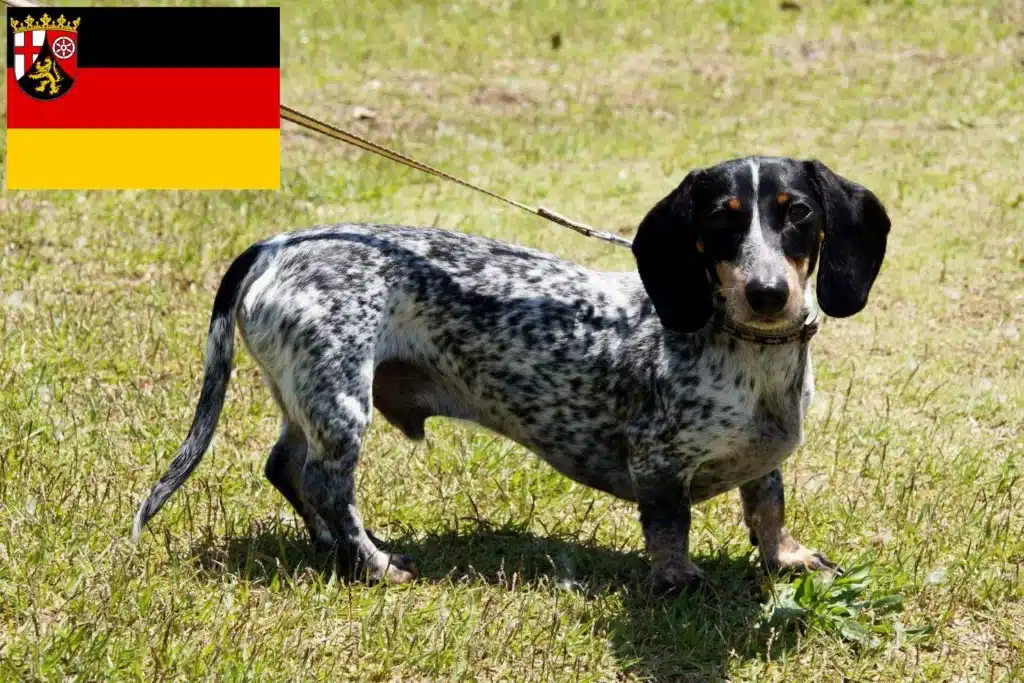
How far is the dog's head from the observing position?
4.50 metres

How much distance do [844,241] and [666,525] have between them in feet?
3.95

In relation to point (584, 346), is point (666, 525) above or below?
below

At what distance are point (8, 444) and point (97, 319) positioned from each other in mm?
1946

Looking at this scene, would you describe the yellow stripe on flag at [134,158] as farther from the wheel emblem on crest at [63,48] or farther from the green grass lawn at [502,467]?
the wheel emblem on crest at [63,48]

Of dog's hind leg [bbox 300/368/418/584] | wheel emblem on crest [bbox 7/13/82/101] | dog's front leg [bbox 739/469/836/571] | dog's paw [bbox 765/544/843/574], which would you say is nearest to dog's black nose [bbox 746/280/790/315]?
dog's front leg [bbox 739/469/836/571]

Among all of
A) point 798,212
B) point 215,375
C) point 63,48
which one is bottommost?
point 215,375

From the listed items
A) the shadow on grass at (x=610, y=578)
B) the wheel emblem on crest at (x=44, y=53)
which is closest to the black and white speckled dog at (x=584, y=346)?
the shadow on grass at (x=610, y=578)

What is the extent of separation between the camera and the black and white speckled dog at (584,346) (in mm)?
4691

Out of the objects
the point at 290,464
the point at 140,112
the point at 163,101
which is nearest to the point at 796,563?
the point at 290,464

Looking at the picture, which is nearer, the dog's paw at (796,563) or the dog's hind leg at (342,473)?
the dog's hind leg at (342,473)

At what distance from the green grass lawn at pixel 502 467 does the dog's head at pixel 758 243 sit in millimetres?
1099

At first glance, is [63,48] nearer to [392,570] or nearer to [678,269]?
[392,570]

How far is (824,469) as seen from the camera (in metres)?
6.27

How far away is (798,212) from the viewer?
4.58 metres
